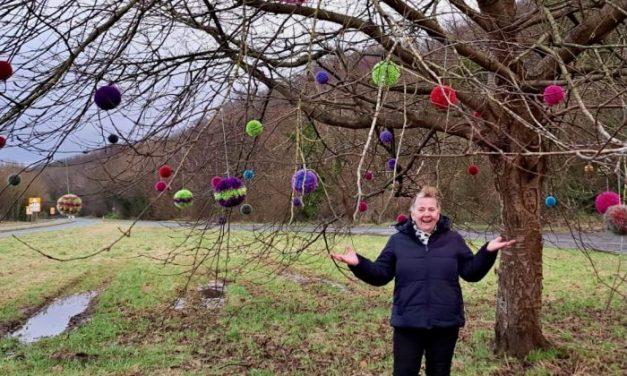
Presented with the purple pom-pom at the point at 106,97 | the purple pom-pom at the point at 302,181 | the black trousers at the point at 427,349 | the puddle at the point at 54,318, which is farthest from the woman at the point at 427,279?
the puddle at the point at 54,318

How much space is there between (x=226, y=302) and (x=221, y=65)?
16.9 ft

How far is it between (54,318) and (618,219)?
8638 mm

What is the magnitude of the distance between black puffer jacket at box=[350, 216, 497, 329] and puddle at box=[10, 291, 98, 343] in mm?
5941

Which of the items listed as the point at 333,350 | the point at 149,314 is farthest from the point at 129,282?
the point at 333,350

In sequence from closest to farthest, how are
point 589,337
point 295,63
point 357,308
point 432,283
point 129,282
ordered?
point 432,283
point 295,63
point 589,337
point 357,308
point 129,282

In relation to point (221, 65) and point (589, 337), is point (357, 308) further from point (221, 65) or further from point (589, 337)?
point (221, 65)

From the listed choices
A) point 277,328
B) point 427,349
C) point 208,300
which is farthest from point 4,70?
point 208,300

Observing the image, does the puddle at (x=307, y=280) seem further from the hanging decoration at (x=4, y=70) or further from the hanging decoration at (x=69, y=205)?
the hanging decoration at (x=4, y=70)

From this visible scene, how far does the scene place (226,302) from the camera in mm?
9242

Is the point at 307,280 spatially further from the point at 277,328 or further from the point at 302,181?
the point at 302,181

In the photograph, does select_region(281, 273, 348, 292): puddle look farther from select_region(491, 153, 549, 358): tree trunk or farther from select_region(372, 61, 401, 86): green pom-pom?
select_region(372, 61, 401, 86): green pom-pom

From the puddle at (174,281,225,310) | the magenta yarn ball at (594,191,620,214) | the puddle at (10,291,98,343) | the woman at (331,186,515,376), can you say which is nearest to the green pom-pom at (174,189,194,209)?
the woman at (331,186,515,376)

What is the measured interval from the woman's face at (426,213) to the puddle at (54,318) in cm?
615

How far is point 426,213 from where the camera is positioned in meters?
3.12
